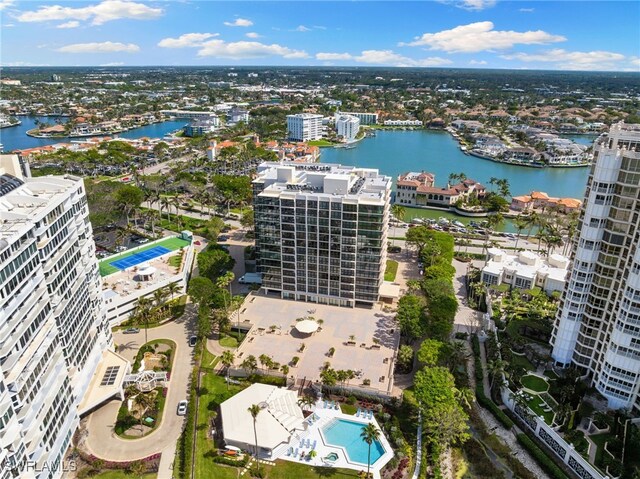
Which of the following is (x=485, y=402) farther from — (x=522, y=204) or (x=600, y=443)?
(x=522, y=204)

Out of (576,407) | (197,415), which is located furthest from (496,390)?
(197,415)

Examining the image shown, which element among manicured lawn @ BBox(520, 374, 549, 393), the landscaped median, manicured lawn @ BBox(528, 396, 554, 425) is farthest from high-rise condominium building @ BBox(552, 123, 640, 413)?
the landscaped median

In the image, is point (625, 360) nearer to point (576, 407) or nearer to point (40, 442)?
point (576, 407)

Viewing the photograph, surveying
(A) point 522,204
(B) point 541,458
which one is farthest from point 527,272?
(A) point 522,204

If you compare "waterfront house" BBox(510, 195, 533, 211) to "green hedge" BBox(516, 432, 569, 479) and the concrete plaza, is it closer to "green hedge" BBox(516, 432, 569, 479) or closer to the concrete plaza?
the concrete plaza

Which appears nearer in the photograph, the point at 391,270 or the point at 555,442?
the point at 555,442
